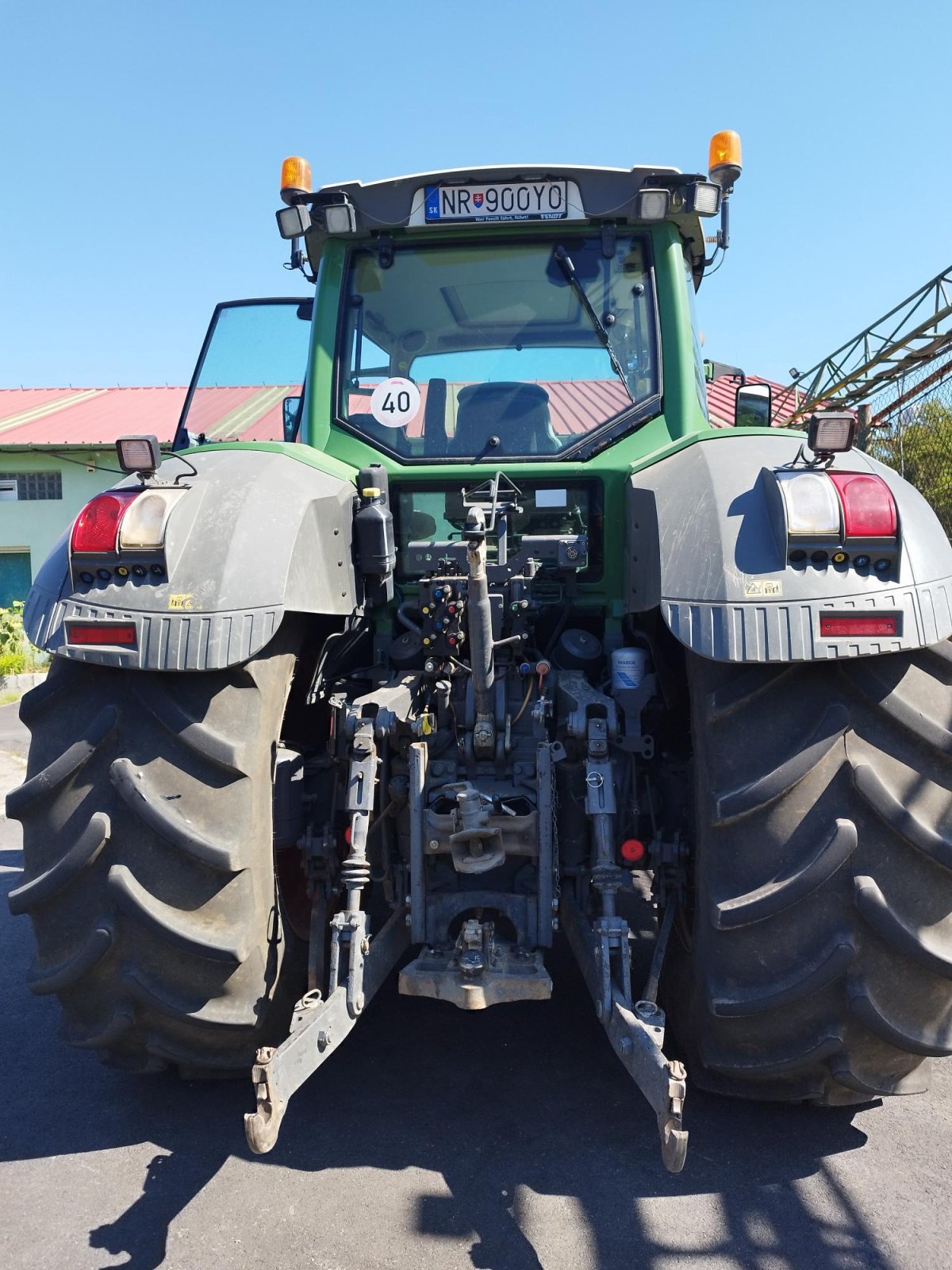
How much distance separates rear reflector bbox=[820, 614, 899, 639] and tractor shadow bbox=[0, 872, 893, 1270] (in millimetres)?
1386

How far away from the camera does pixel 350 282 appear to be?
11.7ft

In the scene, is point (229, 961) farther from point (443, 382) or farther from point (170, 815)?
point (443, 382)

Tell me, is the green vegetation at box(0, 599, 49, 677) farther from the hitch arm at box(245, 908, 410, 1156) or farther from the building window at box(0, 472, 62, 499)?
the hitch arm at box(245, 908, 410, 1156)

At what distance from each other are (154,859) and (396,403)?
1.78m

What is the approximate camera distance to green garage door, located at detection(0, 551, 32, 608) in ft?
76.1

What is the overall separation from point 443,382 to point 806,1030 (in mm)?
2423

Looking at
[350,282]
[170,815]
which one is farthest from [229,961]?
[350,282]

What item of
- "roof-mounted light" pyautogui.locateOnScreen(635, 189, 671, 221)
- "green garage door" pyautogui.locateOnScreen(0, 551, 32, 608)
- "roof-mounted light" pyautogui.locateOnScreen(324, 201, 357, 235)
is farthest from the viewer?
"green garage door" pyautogui.locateOnScreen(0, 551, 32, 608)

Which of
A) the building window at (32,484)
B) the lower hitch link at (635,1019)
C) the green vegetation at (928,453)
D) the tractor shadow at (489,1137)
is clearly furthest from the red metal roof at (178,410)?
the tractor shadow at (489,1137)

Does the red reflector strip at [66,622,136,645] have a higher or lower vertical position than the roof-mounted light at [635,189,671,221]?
lower

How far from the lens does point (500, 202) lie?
3.37 meters

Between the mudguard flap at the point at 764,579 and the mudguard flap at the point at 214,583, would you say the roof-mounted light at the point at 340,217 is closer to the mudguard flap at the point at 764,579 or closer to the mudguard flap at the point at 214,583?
the mudguard flap at the point at 214,583

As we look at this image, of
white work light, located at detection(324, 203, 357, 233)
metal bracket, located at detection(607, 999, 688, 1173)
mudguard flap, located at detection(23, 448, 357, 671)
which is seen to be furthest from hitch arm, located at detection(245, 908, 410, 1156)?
white work light, located at detection(324, 203, 357, 233)

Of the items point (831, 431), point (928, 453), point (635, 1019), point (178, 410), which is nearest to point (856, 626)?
point (831, 431)
